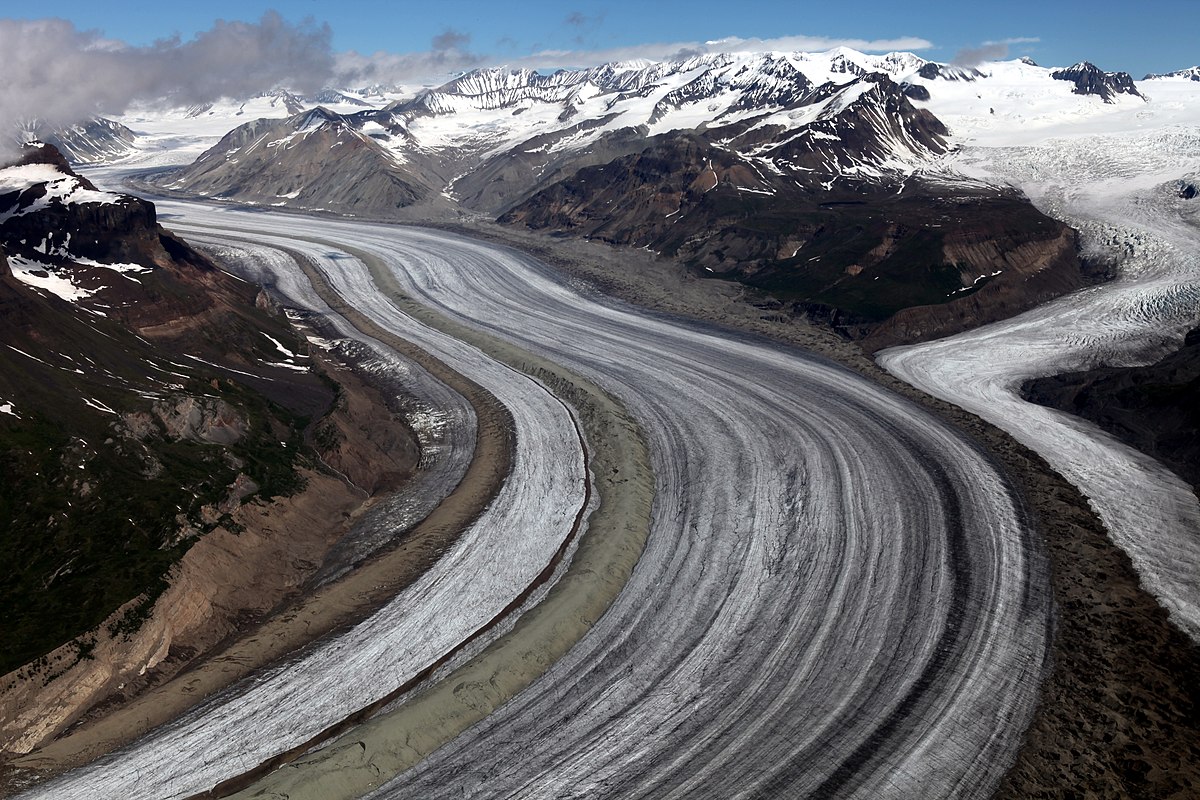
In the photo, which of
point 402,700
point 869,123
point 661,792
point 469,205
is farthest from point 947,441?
point 469,205

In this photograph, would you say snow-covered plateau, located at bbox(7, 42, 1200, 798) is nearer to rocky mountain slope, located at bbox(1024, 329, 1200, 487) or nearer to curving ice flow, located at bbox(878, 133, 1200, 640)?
curving ice flow, located at bbox(878, 133, 1200, 640)

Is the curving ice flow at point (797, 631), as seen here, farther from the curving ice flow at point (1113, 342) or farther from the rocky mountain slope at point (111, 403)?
the rocky mountain slope at point (111, 403)

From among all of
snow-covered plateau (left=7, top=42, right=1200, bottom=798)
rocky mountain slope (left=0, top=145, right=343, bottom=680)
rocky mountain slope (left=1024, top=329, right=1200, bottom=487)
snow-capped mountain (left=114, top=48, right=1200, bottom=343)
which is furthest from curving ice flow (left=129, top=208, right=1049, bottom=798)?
snow-capped mountain (left=114, top=48, right=1200, bottom=343)

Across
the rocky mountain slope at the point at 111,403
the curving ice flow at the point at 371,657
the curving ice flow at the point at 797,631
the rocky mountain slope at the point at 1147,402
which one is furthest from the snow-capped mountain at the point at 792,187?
the rocky mountain slope at the point at 111,403

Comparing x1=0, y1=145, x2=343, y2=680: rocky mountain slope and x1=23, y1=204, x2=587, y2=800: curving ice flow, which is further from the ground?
x1=0, y1=145, x2=343, y2=680: rocky mountain slope

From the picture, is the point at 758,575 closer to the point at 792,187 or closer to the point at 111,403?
the point at 111,403

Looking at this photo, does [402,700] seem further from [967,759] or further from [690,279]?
[690,279]

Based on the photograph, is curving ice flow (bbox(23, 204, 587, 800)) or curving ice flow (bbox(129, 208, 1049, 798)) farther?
curving ice flow (bbox(129, 208, 1049, 798))

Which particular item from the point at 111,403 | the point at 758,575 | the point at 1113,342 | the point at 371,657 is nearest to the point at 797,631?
the point at 758,575
